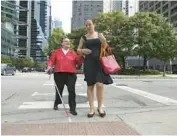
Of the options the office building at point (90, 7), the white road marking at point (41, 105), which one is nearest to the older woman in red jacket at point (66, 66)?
the white road marking at point (41, 105)

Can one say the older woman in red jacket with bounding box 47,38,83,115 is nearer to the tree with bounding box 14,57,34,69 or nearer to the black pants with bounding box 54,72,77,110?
the black pants with bounding box 54,72,77,110

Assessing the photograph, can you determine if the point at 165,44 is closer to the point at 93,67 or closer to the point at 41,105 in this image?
the point at 41,105

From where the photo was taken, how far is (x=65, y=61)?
8750 millimetres

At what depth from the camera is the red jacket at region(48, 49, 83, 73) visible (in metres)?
8.72

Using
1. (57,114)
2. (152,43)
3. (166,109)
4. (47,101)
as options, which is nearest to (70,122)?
(57,114)

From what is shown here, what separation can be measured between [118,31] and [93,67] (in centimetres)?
4375

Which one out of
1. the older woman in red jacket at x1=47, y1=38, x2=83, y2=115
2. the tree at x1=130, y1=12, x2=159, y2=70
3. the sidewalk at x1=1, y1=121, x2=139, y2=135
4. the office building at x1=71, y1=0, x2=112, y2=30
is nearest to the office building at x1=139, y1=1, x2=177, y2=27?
the office building at x1=71, y1=0, x2=112, y2=30

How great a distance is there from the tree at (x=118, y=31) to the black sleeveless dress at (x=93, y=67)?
39.6 metres

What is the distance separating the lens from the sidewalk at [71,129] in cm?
659

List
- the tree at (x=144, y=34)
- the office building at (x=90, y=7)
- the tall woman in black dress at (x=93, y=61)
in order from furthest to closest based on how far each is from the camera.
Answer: the office building at (x=90, y=7) → the tree at (x=144, y=34) → the tall woman in black dress at (x=93, y=61)

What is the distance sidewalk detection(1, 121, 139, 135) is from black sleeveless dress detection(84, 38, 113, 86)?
1088mm

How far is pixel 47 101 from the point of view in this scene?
449 inches

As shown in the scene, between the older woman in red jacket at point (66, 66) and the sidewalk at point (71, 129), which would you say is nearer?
the sidewalk at point (71, 129)

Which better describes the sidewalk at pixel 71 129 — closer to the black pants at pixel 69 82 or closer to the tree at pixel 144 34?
the black pants at pixel 69 82
